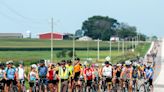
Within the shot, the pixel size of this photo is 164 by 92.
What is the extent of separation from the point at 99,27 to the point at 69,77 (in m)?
156

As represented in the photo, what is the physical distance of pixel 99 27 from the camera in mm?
179500

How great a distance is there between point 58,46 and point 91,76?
314 feet

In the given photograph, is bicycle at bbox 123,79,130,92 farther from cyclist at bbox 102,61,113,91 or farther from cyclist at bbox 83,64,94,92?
cyclist at bbox 83,64,94,92

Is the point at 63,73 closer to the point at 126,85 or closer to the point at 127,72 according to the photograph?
the point at 127,72

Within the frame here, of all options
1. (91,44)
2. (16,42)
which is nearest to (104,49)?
(91,44)

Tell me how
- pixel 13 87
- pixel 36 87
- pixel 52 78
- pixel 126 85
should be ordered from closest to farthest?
1. pixel 13 87
2. pixel 36 87
3. pixel 52 78
4. pixel 126 85

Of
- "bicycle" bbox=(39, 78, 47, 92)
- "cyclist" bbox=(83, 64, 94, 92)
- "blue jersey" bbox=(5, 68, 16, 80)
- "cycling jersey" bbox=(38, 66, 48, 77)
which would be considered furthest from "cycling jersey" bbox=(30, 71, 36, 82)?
"cyclist" bbox=(83, 64, 94, 92)

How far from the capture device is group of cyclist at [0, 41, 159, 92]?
22500 millimetres

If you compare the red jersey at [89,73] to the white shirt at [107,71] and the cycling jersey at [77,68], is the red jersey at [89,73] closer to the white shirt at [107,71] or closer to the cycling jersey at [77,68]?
the cycling jersey at [77,68]

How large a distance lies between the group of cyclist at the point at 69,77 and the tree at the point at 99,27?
451 ft

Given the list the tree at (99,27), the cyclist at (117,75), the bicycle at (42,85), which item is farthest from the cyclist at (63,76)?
the tree at (99,27)

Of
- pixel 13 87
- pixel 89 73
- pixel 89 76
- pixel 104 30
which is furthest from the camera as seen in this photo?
pixel 104 30

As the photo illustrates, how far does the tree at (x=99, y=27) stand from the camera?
558 ft

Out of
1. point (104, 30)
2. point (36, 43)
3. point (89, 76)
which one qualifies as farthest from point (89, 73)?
point (104, 30)
